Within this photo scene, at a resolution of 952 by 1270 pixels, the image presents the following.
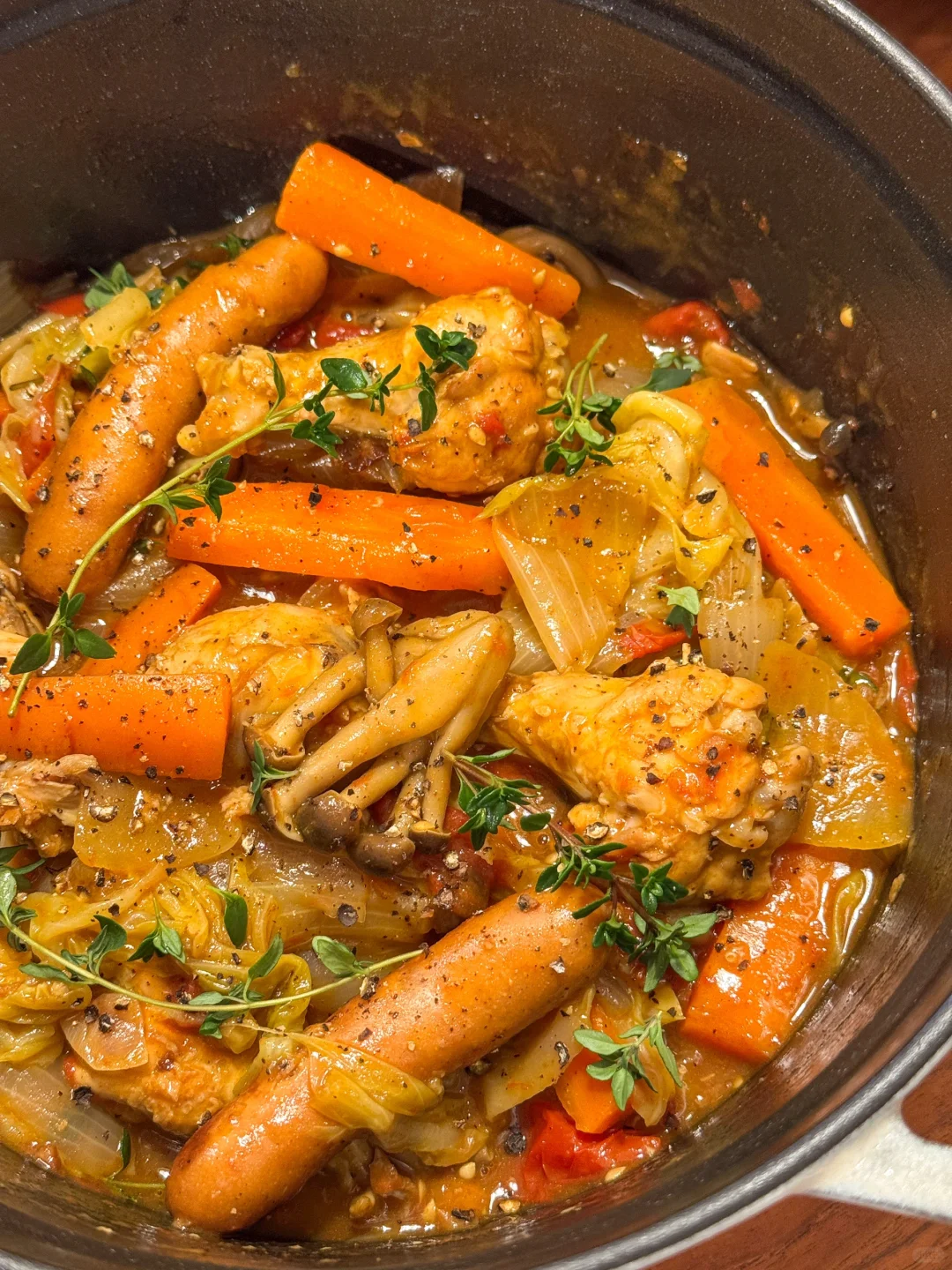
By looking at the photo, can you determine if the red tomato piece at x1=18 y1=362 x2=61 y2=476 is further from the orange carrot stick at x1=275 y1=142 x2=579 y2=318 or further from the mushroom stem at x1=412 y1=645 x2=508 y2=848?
the mushroom stem at x1=412 y1=645 x2=508 y2=848

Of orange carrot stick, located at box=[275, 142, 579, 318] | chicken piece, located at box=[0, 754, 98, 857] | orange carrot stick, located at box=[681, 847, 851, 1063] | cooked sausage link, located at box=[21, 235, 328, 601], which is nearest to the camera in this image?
chicken piece, located at box=[0, 754, 98, 857]

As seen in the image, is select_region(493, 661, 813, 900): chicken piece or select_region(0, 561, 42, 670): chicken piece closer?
select_region(493, 661, 813, 900): chicken piece

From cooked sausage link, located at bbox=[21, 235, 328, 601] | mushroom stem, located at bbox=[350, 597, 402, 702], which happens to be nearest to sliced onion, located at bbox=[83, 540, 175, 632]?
cooked sausage link, located at bbox=[21, 235, 328, 601]

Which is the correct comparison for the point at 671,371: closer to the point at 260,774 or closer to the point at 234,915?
the point at 260,774

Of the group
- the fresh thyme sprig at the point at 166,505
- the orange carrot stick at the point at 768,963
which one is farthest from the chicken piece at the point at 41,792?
the orange carrot stick at the point at 768,963

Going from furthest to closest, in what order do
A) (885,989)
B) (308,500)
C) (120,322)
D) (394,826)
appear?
(120,322), (308,500), (394,826), (885,989)

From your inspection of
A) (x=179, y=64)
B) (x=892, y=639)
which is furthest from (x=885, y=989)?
(x=179, y=64)

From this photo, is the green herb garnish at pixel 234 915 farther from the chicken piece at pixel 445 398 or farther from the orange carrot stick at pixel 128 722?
the chicken piece at pixel 445 398

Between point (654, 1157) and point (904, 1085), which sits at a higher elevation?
point (904, 1085)

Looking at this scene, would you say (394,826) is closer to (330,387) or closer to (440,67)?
(330,387)
